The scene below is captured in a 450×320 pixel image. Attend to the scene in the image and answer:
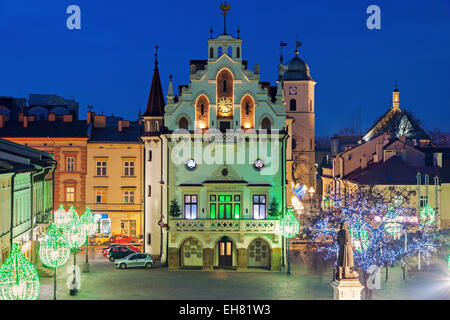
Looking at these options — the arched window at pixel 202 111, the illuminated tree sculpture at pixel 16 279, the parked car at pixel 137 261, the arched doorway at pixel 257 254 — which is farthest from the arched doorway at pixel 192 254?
the illuminated tree sculpture at pixel 16 279

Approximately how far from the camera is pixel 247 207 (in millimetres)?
51375

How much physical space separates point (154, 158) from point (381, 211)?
1965 centimetres

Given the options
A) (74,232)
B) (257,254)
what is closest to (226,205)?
(257,254)

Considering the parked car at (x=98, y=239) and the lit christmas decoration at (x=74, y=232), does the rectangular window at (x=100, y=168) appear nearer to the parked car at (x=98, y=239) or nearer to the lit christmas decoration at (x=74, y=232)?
the parked car at (x=98, y=239)

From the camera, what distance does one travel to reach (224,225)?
→ 5050 cm

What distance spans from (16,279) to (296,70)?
8111cm

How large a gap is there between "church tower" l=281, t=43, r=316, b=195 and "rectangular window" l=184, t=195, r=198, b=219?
46.3 m

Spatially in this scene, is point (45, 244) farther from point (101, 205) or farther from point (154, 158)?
point (101, 205)

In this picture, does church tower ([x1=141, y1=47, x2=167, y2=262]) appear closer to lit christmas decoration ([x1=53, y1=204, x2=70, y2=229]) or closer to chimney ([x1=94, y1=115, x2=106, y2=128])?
lit christmas decoration ([x1=53, y1=204, x2=70, y2=229])

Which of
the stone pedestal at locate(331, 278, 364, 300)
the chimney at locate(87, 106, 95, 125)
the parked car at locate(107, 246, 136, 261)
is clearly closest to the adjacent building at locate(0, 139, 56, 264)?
the parked car at locate(107, 246, 136, 261)

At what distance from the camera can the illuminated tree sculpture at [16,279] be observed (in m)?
22.3

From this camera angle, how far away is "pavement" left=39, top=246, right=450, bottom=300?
40.4 metres
